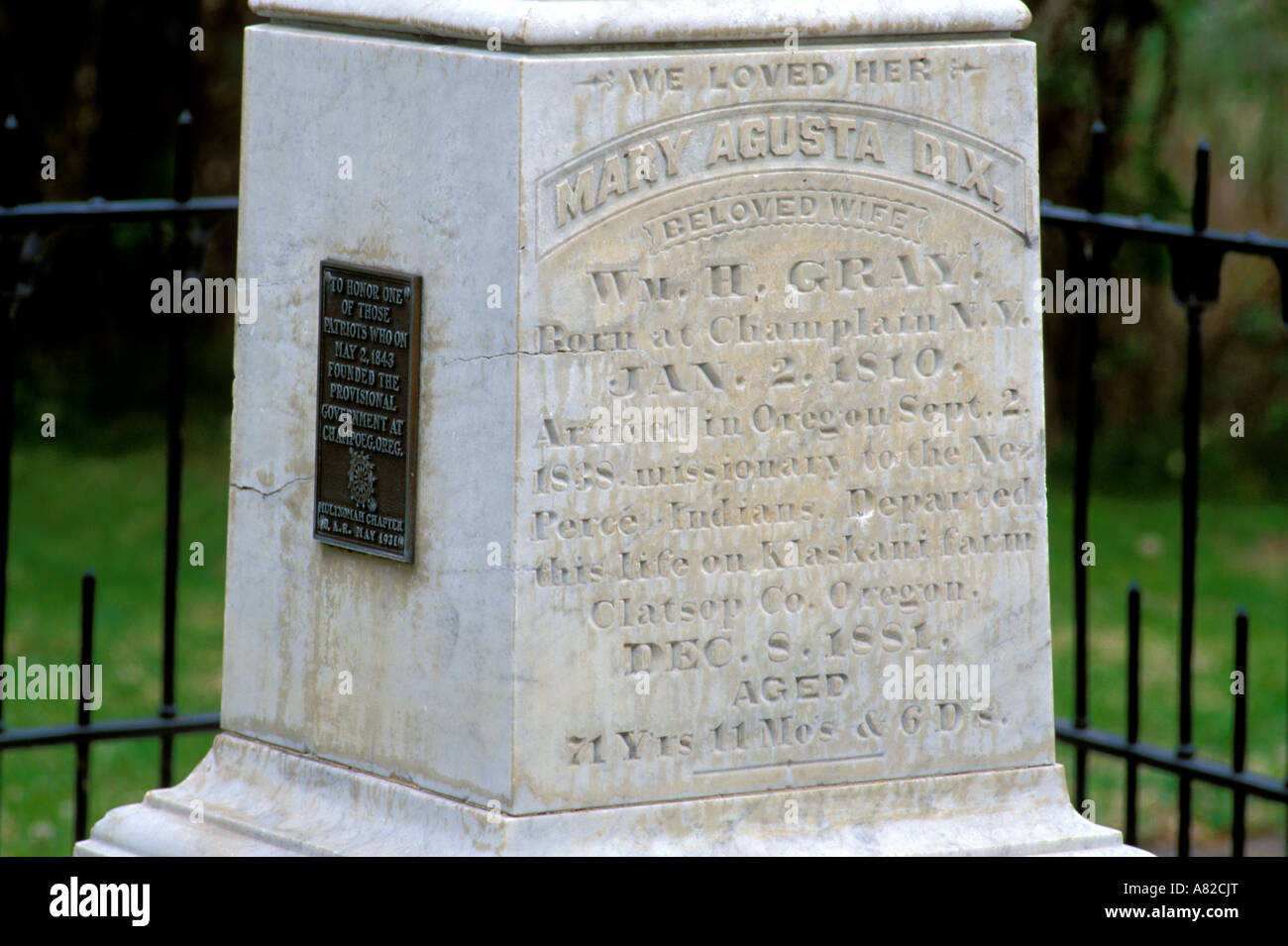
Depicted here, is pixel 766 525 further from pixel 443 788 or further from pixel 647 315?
pixel 443 788

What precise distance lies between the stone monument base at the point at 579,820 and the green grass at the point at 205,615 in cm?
222

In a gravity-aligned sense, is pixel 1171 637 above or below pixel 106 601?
A: below

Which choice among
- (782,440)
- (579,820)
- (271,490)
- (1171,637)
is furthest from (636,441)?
(1171,637)

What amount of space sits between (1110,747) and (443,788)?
191cm

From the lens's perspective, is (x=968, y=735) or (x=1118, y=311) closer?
(x=968, y=735)

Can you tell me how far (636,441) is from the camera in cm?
398

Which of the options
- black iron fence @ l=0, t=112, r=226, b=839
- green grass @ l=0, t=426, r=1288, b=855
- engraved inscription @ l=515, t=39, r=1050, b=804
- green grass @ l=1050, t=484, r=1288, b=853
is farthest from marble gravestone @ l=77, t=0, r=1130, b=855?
green grass @ l=1050, t=484, r=1288, b=853

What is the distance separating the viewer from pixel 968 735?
14.3 ft

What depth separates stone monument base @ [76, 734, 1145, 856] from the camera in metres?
4.03

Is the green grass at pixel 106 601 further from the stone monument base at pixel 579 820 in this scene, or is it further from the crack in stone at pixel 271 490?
the crack in stone at pixel 271 490

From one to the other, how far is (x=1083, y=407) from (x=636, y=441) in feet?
5.30

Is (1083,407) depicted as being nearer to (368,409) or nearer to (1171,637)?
(368,409)

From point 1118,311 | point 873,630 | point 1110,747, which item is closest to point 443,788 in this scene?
point 873,630

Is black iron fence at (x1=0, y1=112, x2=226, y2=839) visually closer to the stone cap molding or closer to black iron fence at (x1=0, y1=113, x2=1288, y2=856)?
black iron fence at (x1=0, y1=113, x2=1288, y2=856)
